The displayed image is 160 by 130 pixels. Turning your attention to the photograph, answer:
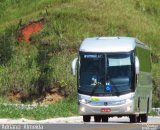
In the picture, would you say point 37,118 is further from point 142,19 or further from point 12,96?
point 142,19

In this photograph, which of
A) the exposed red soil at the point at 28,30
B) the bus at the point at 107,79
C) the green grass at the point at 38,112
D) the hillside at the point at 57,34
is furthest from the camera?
the exposed red soil at the point at 28,30

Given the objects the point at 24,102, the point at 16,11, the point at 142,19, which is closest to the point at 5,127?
the point at 24,102

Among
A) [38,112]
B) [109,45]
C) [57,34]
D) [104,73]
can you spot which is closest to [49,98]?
[57,34]

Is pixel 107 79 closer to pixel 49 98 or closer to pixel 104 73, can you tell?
pixel 104 73

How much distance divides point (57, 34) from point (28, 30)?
366 centimetres

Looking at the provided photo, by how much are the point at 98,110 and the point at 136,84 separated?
2.21 m

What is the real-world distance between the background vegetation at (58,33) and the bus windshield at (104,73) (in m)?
22.5

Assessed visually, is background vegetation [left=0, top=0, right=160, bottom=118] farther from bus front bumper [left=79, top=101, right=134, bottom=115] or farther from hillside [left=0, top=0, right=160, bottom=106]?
bus front bumper [left=79, top=101, right=134, bottom=115]

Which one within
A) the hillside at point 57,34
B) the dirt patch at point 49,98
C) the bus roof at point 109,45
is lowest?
the dirt patch at point 49,98

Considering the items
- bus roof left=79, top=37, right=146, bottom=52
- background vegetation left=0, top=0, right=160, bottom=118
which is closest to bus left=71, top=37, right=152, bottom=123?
bus roof left=79, top=37, right=146, bottom=52

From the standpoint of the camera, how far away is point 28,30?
6488cm

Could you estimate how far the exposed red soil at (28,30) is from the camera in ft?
211

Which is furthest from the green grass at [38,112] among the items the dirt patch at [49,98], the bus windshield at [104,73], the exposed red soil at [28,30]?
the exposed red soil at [28,30]

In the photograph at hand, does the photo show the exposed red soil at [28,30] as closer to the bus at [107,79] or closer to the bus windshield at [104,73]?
the bus at [107,79]
